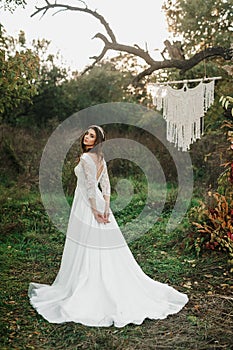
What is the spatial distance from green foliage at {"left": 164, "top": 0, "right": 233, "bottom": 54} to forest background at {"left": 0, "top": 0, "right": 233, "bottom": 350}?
0.06 ft

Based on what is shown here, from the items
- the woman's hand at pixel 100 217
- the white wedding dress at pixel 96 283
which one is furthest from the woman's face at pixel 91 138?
Answer: the woman's hand at pixel 100 217

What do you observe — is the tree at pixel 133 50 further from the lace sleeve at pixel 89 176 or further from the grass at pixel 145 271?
the grass at pixel 145 271

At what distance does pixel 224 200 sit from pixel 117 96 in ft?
19.3

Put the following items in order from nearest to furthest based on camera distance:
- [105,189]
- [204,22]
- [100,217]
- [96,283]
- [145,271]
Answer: [96,283] → [100,217] → [105,189] → [145,271] → [204,22]

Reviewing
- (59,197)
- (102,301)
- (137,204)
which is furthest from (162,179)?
(102,301)

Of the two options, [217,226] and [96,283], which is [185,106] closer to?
[217,226]

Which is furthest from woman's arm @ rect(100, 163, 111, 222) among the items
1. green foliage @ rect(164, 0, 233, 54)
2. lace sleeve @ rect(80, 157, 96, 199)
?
green foliage @ rect(164, 0, 233, 54)

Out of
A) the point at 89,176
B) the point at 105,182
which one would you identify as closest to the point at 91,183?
the point at 89,176

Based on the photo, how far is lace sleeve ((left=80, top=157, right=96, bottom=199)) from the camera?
146 inches

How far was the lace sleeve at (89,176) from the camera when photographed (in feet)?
12.2

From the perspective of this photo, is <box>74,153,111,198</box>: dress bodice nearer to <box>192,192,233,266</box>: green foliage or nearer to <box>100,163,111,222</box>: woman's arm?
<box>100,163,111,222</box>: woman's arm

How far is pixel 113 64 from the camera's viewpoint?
1119 centimetres

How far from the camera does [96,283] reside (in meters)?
3.67

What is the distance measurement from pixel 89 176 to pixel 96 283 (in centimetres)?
83
